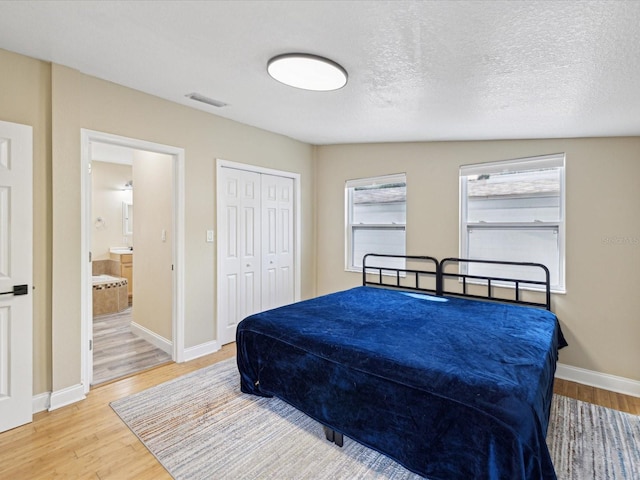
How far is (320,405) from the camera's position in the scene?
2129 mm

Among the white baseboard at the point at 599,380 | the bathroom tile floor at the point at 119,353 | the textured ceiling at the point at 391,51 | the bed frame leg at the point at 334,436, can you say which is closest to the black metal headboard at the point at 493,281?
the white baseboard at the point at 599,380

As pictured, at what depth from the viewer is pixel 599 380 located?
2.90 meters

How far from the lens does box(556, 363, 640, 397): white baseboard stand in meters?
2.79

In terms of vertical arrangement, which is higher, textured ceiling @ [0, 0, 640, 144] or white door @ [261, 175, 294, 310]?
textured ceiling @ [0, 0, 640, 144]

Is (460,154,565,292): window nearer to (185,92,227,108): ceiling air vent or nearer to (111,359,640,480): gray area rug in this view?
(111,359,640,480): gray area rug

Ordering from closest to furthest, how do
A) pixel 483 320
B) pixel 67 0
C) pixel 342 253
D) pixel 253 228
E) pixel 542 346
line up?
pixel 67 0 < pixel 542 346 < pixel 483 320 < pixel 253 228 < pixel 342 253

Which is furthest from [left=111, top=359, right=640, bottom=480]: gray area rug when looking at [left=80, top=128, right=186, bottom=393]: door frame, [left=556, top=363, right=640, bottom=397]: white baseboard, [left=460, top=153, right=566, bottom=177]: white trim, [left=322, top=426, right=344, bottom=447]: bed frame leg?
[left=460, top=153, right=566, bottom=177]: white trim

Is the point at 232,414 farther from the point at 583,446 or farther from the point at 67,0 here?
the point at 67,0

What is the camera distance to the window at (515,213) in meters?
3.13

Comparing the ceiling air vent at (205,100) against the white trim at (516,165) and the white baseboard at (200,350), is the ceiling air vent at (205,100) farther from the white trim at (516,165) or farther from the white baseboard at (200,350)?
the white trim at (516,165)

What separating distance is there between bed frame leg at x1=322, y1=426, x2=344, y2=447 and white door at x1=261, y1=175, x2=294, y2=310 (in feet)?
7.48

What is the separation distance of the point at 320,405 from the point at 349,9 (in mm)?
2219

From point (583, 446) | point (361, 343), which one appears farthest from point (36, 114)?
point (583, 446)

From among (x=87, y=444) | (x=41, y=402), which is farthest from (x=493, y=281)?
(x=41, y=402)
